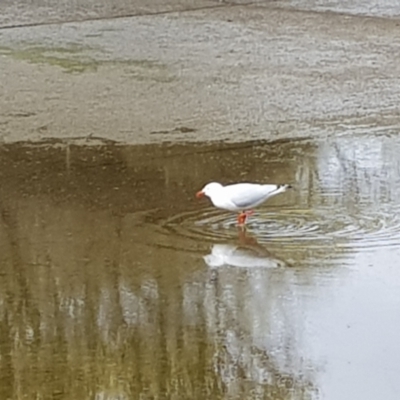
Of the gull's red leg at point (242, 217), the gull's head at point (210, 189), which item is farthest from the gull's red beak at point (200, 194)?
the gull's red leg at point (242, 217)

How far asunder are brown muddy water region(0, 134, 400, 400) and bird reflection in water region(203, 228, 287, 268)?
1 cm

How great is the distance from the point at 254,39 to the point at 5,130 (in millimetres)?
4200

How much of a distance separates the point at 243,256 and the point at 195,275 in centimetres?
39

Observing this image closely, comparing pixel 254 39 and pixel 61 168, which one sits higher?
pixel 254 39

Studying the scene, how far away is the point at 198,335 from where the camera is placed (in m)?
5.38

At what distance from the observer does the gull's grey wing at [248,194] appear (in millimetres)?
6852

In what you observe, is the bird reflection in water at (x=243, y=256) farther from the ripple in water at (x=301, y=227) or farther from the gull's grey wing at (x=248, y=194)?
the gull's grey wing at (x=248, y=194)

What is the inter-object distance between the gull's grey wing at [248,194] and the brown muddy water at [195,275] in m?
0.14

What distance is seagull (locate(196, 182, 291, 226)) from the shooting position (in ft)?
22.5

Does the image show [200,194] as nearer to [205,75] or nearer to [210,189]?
[210,189]

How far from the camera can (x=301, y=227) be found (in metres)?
6.79

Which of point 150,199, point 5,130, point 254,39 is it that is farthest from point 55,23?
point 150,199

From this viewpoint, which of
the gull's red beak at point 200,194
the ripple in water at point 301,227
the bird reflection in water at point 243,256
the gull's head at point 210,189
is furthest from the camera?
the gull's red beak at point 200,194

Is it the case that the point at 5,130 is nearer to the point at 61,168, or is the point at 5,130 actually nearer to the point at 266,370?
the point at 61,168
